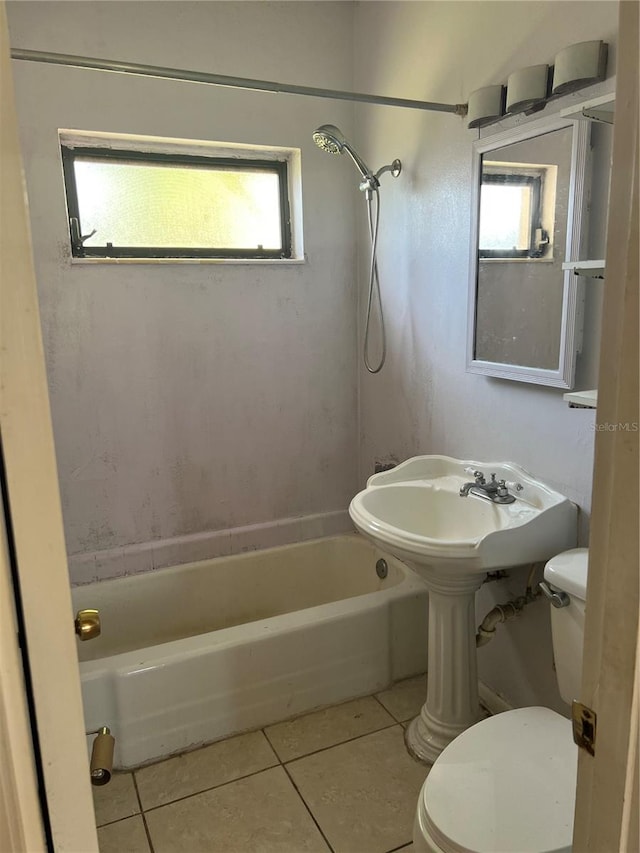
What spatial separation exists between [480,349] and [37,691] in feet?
5.46

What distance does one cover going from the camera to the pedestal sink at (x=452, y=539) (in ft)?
5.25

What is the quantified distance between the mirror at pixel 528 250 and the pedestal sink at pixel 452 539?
1.20 feet

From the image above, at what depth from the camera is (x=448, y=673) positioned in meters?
1.89

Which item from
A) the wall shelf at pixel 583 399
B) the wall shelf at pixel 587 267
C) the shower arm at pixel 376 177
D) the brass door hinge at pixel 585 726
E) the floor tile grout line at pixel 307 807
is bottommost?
the floor tile grout line at pixel 307 807

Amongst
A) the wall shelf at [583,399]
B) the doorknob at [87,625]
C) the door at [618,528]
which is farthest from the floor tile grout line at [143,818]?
the wall shelf at [583,399]

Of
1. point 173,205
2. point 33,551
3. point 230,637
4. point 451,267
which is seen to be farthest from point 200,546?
point 33,551

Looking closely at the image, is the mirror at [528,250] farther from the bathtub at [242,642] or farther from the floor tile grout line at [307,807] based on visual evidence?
the floor tile grout line at [307,807]

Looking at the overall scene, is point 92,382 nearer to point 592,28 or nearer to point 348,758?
point 348,758

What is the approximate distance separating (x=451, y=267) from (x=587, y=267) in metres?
0.75

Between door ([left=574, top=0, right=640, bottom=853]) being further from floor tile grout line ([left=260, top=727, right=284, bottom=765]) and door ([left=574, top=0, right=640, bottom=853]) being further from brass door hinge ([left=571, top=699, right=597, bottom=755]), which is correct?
floor tile grout line ([left=260, top=727, right=284, bottom=765])

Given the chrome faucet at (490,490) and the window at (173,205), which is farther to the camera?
the window at (173,205)

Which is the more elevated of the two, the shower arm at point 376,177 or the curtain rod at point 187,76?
the curtain rod at point 187,76

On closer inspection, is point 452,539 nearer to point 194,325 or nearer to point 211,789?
point 211,789

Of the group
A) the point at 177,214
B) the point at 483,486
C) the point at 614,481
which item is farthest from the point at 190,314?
the point at 614,481
